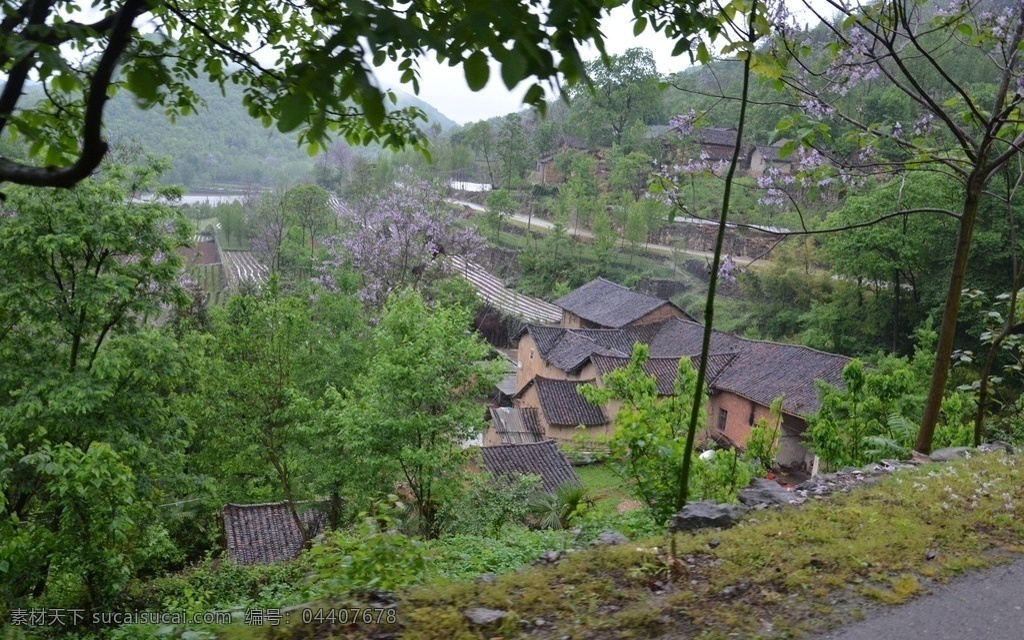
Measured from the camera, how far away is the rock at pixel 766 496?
17.6 feet

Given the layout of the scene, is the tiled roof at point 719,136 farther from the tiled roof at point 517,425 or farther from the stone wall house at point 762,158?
the tiled roof at point 517,425

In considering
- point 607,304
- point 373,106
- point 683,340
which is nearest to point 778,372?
point 683,340

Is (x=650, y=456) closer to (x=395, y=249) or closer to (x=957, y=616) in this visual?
(x=957, y=616)

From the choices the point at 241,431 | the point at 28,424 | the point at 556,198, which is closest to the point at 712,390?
the point at 241,431

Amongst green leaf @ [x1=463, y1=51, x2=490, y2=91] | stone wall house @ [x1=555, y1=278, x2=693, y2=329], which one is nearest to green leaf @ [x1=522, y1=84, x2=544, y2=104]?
green leaf @ [x1=463, y1=51, x2=490, y2=91]

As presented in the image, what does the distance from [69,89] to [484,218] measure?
40.9m

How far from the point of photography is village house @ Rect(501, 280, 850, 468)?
67.7ft

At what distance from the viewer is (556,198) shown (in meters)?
46.4

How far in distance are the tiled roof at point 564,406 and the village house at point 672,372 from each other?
3 centimetres

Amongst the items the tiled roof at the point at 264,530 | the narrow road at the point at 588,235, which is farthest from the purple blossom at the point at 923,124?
the narrow road at the point at 588,235

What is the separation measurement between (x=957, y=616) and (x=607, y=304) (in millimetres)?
28558

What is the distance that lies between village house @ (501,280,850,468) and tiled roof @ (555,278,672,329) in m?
0.09

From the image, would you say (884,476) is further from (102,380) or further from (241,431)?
(241,431)

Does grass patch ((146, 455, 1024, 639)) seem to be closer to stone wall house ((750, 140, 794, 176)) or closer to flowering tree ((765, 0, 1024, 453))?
flowering tree ((765, 0, 1024, 453))
